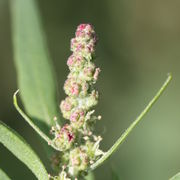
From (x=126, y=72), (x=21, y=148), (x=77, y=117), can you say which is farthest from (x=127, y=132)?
(x=126, y=72)

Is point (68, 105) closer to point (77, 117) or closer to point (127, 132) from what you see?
point (77, 117)

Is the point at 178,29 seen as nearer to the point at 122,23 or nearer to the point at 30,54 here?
the point at 122,23

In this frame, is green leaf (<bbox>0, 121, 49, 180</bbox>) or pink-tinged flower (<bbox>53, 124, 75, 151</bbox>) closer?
green leaf (<bbox>0, 121, 49, 180</bbox>)

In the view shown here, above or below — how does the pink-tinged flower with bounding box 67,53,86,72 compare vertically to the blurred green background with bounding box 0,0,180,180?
above

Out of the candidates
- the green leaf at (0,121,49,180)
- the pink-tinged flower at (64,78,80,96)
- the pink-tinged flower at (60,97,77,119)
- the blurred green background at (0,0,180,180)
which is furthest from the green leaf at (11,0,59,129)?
the blurred green background at (0,0,180,180)

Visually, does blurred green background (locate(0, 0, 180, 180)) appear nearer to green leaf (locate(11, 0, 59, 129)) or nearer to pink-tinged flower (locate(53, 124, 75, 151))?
green leaf (locate(11, 0, 59, 129))

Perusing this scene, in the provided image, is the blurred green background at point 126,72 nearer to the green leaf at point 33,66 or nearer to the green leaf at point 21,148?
the green leaf at point 33,66
